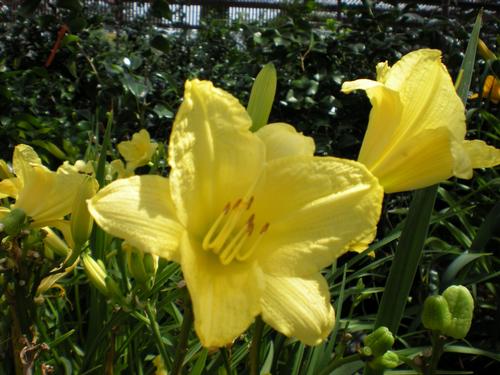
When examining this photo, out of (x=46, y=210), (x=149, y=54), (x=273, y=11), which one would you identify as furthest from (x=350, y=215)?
(x=273, y=11)

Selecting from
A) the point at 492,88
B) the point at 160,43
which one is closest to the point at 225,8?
the point at 160,43

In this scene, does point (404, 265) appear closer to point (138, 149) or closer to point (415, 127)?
point (415, 127)

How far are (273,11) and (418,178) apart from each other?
5.33m

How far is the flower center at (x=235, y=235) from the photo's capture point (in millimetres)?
427

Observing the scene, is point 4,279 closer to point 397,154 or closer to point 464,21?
point 397,154

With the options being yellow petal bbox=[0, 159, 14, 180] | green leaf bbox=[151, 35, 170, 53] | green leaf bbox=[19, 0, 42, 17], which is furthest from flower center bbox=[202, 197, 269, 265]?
green leaf bbox=[151, 35, 170, 53]

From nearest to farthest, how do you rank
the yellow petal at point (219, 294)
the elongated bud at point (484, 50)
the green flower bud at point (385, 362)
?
the yellow petal at point (219, 294) → the green flower bud at point (385, 362) → the elongated bud at point (484, 50)

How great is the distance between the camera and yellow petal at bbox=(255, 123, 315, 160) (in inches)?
17.1

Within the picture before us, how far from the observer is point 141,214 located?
1.22ft

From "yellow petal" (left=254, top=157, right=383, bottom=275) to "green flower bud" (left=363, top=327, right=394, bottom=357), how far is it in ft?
0.25

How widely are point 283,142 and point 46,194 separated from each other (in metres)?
0.27

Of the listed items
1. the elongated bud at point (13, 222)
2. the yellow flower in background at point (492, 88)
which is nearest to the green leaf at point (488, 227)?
the yellow flower in background at point (492, 88)

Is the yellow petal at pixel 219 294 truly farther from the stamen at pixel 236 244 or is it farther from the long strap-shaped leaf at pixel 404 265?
the long strap-shaped leaf at pixel 404 265

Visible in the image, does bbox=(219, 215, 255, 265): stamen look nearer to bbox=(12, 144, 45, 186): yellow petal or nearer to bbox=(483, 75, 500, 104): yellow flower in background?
bbox=(12, 144, 45, 186): yellow petal
